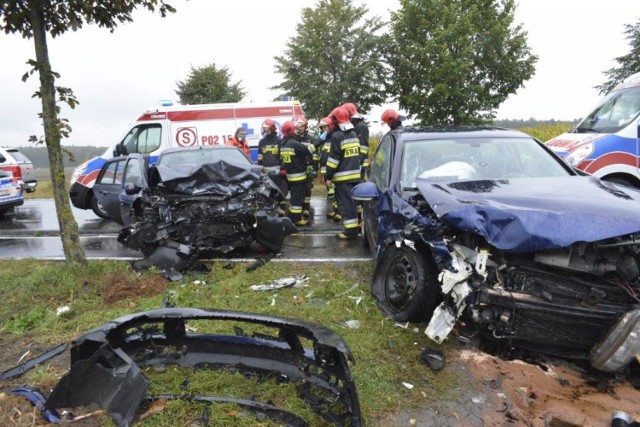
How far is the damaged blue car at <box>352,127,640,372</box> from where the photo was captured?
2.55 m

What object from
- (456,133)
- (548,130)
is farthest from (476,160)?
(548,130)

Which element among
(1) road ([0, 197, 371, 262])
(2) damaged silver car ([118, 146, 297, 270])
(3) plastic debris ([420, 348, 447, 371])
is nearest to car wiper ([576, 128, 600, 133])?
(1) road ([0, 197, 371, 262])

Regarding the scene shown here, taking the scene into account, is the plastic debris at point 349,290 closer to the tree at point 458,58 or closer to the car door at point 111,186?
the car door at point 111,186

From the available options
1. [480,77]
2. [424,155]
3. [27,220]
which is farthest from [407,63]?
[424,155]

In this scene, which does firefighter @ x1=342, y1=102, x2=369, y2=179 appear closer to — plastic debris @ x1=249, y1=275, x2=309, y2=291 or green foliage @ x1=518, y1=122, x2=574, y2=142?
plastic debris @ x1=249, y1=275, x2=309, y2=291

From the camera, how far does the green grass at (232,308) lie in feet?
8.80

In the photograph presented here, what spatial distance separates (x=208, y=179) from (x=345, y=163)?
2094mm

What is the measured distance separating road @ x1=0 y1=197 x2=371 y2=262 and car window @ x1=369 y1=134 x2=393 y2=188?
1.25 m

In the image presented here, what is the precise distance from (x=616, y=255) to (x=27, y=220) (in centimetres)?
1255

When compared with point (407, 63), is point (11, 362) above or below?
below

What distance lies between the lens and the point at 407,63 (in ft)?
71.2

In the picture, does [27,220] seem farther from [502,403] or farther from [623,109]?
[623,109]

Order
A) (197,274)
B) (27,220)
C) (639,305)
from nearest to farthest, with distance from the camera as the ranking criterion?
(639,305) < (197,274) < (27,220)

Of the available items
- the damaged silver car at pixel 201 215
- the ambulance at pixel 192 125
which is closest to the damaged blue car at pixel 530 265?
the damaged silver car at pixel 201 215
